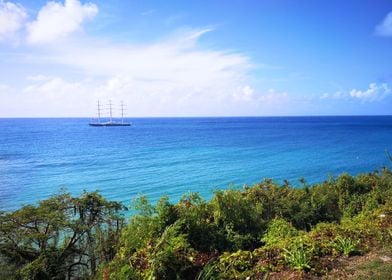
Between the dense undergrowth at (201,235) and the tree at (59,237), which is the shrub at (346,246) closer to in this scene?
the dense undergrowth at (201,235)

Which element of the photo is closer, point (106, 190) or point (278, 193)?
point (278, 193)

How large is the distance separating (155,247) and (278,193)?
826cm

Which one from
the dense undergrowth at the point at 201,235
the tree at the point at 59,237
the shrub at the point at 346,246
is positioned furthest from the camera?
the tree at the point at 59,237

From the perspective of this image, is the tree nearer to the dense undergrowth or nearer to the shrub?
the dense undergrowth

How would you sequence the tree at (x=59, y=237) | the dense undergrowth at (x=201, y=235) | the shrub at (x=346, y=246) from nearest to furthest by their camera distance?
the dense undergrowth at (x=201, y=235) < the shrub at (x=346, y=246) < the tree at (x=59, y=237)

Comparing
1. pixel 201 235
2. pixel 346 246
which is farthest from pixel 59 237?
pixel 346 246

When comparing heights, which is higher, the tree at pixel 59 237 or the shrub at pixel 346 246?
the shrub at pixel 346 246

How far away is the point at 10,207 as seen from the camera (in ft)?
69.7

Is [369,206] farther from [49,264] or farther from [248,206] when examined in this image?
[49,264]

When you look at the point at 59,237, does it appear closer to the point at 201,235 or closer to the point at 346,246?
the point at 201,235

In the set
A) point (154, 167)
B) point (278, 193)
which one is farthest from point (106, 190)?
point (278, 193)

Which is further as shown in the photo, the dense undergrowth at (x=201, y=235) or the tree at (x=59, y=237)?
the tree at (x=59, y=237)

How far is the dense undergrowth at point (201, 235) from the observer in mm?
5773

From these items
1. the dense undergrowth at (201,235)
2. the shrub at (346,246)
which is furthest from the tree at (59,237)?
the shrub at (346,246)
